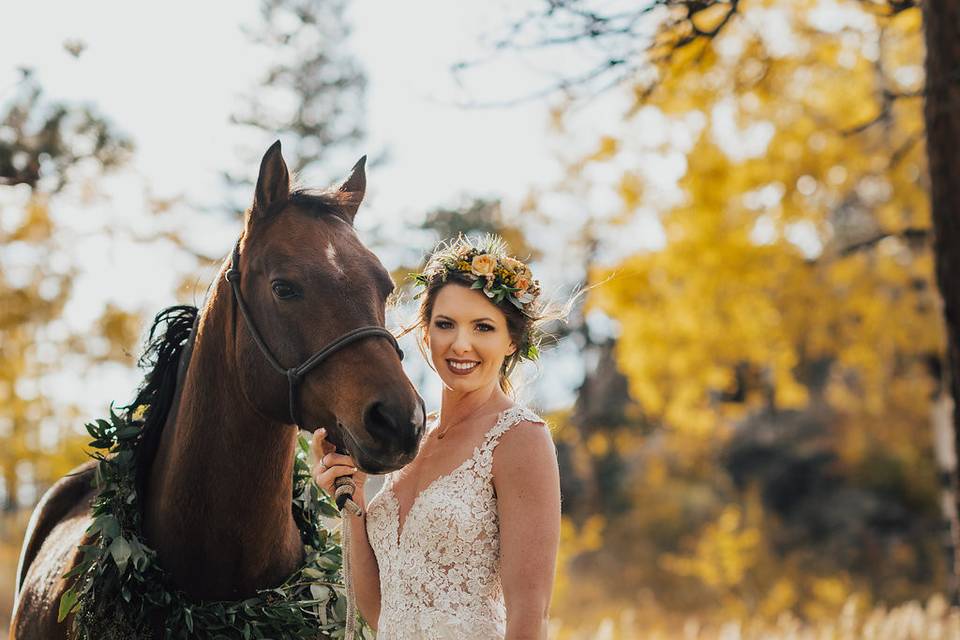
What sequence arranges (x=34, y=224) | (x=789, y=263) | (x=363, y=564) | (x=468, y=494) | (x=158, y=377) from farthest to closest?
(x=34, y=224)
(x=789, y=263)
(x=158, y=377)
(x=363, y=564)
(x=468, y=494)

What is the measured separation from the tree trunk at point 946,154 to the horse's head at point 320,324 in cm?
337

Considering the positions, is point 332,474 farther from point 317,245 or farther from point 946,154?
point 946,154

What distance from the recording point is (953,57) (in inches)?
187

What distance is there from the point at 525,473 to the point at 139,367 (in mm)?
1538

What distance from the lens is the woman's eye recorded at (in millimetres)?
2586

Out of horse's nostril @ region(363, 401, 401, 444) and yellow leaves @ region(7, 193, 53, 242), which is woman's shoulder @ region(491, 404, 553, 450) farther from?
yellow leaves @ region(7, 193, 53, 242)

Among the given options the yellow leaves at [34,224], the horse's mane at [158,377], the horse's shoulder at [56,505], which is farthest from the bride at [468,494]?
the yellow leaves at [34,224]

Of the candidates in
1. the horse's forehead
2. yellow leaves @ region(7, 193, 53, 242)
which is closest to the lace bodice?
the horse's forehead

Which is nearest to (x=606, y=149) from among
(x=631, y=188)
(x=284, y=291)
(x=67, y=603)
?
(x=631, y=188)

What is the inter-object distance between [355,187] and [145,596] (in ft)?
4.57

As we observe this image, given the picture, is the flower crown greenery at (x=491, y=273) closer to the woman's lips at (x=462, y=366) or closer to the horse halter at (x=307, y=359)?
the woman's lips at (x=462, y=366)

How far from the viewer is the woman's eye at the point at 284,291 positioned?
2586 mm

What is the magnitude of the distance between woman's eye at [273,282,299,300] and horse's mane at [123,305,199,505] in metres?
0.66

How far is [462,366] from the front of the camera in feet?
8.54
